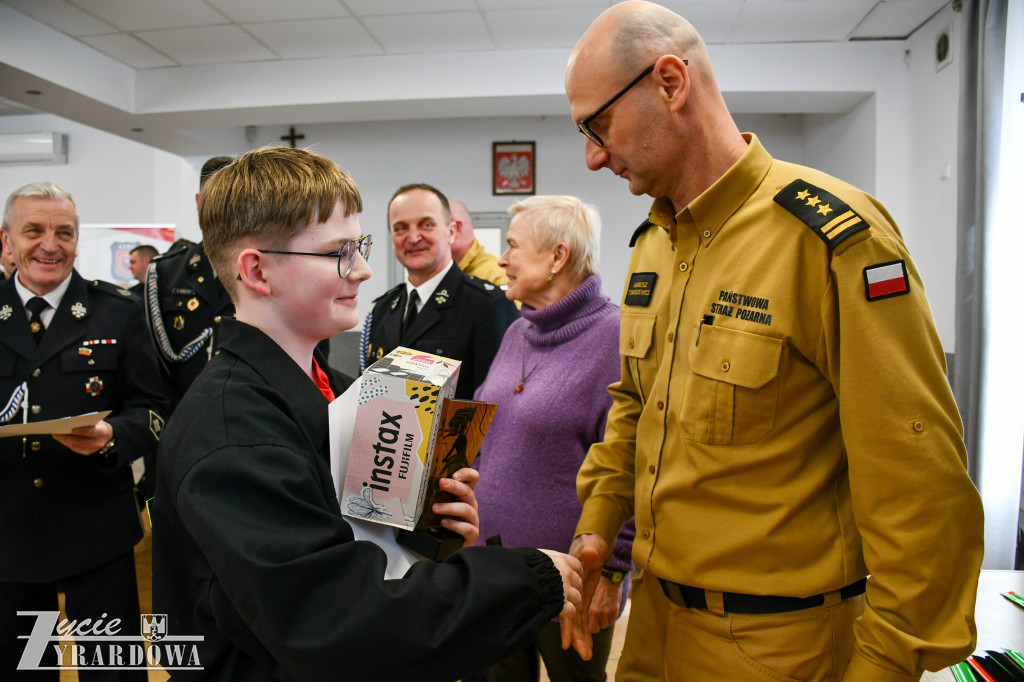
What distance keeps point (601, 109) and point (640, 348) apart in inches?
17.7

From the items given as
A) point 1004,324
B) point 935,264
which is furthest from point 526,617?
point 935,264

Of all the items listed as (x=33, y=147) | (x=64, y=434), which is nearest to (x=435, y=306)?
(x=64, y=434)

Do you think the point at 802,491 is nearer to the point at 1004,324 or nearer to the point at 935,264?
the point at 1004,324

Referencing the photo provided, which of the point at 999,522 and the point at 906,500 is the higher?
the point at 906,500

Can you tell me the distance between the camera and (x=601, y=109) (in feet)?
3.78

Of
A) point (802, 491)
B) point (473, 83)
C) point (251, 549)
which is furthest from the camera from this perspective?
point (473, 83)

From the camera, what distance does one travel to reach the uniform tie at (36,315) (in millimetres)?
2092

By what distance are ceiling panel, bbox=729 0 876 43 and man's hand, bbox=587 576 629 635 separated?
4575 mm

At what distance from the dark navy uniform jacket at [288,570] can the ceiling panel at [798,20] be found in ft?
16.1

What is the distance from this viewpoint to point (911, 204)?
5105 mm

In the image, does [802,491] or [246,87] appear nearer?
[802,491]

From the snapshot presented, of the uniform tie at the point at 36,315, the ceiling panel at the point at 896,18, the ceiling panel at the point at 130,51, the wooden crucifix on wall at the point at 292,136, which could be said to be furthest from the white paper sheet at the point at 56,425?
the wooden crucifix on wall at the point at 292,136

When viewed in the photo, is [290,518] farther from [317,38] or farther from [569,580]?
[317,38]

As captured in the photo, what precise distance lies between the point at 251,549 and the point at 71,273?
1.87m
